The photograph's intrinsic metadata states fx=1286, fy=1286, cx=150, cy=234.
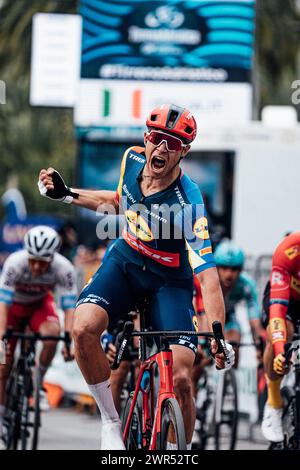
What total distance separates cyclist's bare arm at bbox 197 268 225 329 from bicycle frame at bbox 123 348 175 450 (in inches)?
13.2

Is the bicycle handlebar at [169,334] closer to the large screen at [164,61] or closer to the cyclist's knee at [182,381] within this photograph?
the cyclist's knee at [182,381]

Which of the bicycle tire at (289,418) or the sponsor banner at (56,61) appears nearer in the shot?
the bicycle tire at (289,418)

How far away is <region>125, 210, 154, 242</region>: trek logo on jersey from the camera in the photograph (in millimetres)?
7848

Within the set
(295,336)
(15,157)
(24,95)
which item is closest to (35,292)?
(295,336)

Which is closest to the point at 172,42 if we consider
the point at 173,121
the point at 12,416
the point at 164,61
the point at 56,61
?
the point at 164,61

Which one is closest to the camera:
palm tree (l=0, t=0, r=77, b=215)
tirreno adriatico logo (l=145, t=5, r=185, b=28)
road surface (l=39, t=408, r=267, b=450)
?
road surface (l=39, t=408, r=267, b=450)

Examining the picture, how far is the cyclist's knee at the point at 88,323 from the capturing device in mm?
7539

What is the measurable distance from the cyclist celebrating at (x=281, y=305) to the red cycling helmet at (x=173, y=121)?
1.55 m

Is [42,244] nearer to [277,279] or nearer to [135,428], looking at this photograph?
[277,279]

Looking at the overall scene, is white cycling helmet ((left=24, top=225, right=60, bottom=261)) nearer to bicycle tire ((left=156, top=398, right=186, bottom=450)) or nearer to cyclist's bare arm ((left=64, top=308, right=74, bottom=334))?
cyclist's bare arm ((left=64, top=308, right=74, bottom=334))

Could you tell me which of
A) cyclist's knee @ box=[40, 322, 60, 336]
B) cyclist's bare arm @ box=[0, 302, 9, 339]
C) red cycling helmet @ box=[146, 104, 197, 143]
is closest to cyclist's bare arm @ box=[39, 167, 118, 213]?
red cycling helmet @ box=[146, 104, 197, 143]

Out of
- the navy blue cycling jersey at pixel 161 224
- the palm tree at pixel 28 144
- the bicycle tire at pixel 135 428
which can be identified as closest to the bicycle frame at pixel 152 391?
the bicycle tire at pixel 135 428

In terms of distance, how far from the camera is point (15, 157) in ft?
168

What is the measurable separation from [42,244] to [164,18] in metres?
15.0
